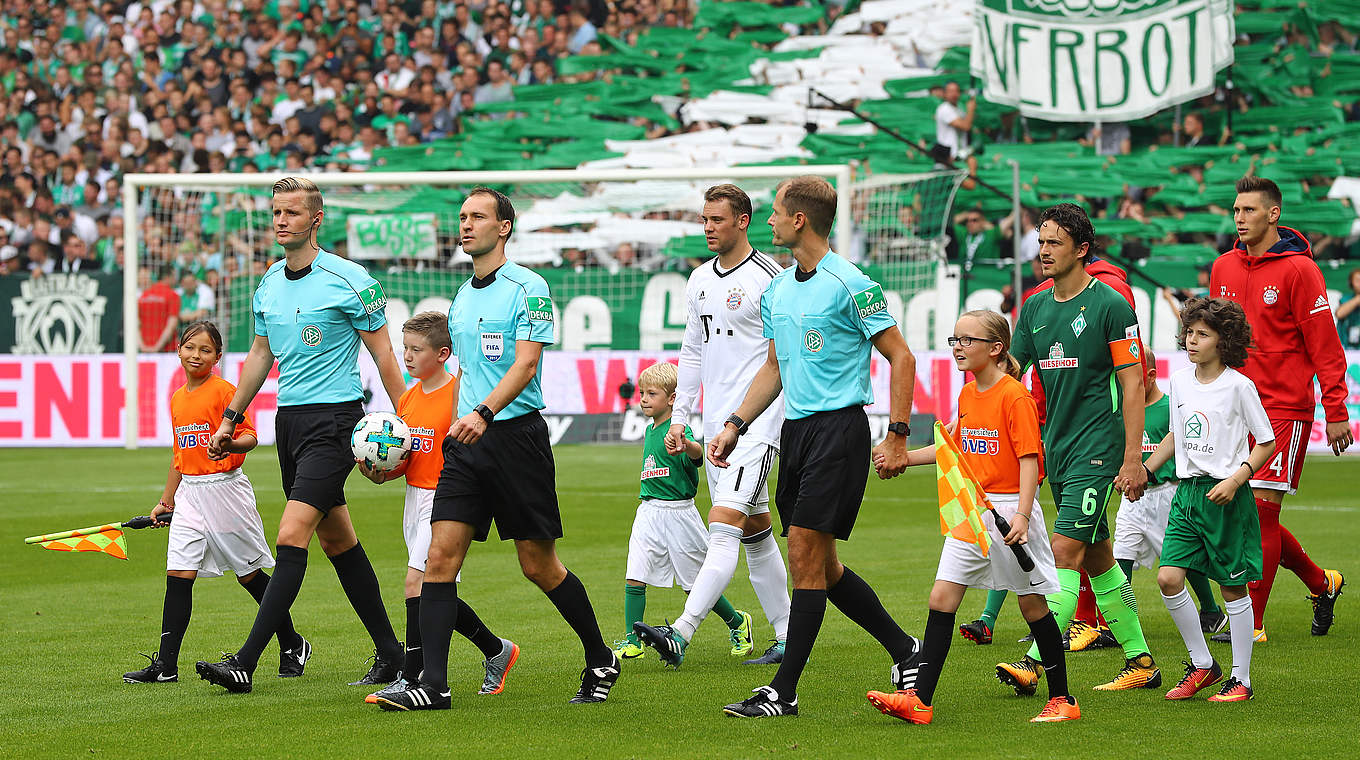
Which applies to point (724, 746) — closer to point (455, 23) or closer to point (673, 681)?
point (673, 681)

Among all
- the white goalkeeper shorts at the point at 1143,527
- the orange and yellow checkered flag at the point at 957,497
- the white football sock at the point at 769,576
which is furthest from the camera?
the white goalkeeper shorts at the point at 1143,527

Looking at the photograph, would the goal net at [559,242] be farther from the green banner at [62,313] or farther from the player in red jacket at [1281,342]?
the player in red jacket at [1281,342]

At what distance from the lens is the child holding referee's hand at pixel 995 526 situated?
573 centimetres

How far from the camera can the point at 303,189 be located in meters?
6.70

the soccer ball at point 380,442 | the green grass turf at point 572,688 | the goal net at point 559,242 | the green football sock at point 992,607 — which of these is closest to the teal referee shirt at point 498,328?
the soccer ball at point 380,442

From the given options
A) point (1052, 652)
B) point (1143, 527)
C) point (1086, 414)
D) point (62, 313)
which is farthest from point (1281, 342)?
point (62, 313)

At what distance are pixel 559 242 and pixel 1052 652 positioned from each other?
17.3m

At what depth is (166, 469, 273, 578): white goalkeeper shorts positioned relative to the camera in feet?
23.1

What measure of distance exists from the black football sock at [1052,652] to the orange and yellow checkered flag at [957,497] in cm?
37

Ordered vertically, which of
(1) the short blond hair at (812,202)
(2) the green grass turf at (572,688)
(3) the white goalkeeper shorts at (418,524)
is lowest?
(2) the green grass turf at (572,688)

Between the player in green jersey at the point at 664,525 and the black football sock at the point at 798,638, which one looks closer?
the black football sock at the point at 798,638

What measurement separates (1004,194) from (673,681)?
16.1 metres

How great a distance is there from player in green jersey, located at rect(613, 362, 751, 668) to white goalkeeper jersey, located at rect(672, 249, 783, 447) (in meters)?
0.51

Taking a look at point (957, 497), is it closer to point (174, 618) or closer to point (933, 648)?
point (933, 648)
